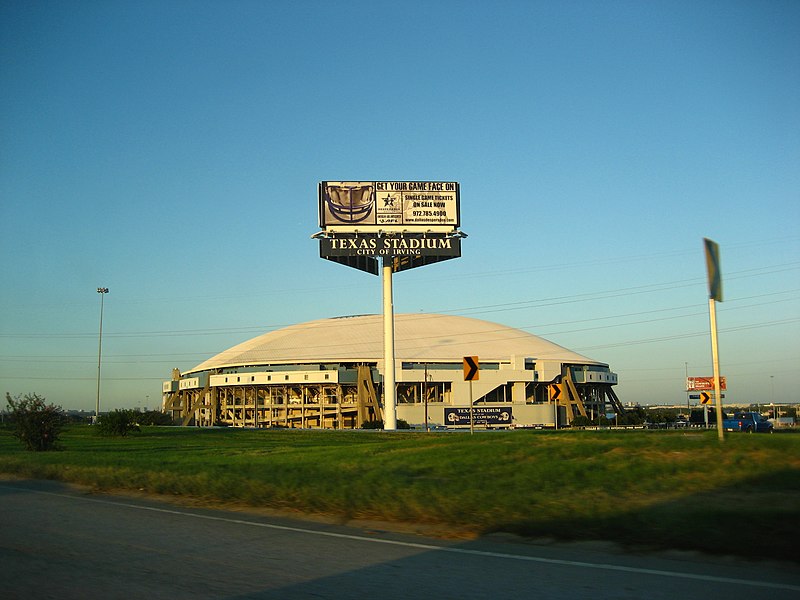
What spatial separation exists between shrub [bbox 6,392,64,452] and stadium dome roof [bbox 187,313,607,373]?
56.0 metres

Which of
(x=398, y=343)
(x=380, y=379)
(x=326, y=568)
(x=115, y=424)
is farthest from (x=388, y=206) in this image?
(x=326, y=568)

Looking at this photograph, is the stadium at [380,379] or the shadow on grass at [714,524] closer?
the shadow on grass at [714,524]

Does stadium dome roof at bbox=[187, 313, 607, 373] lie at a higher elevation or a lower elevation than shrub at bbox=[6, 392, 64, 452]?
higher

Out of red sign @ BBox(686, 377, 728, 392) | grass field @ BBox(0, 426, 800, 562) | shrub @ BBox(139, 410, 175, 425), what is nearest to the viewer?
grass field @ BBox(0, 426, 800, 562)

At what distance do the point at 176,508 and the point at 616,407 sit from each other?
314 feet

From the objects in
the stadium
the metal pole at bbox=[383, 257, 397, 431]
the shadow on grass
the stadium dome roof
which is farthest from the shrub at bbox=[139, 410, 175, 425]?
the shadow on grass

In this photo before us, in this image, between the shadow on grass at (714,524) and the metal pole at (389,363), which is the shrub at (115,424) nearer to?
the metal pole at (389,363)

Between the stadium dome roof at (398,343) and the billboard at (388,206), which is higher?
the billboard at (388,206)

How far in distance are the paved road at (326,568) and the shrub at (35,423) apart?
20.9m

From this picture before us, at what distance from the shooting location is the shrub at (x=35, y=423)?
30.1m

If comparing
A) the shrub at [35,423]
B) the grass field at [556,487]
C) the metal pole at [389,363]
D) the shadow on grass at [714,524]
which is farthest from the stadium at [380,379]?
the shadow on grass at [714,524]

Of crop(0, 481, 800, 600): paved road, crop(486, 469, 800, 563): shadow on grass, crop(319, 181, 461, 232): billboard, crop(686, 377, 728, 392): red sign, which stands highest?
crop(319, 181, 461, 232): billboard

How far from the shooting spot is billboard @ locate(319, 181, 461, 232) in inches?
2277

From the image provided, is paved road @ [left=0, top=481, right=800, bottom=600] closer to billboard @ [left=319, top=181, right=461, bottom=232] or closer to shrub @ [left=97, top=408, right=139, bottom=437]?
shrub @ [left=97, top=408, right=139, bottom=437]
